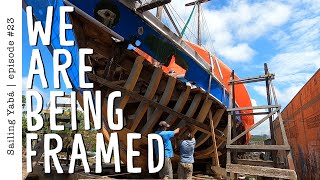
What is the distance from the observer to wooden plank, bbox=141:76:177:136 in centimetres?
667

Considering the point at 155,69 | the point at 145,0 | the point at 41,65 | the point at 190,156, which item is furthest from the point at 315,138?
the point at 41,65

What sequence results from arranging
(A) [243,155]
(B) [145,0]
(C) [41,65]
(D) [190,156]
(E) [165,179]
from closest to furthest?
(C) [41,65]
(E) [165,179]
(D) [190,156]
(B) [145,0]
(A) [243,155]

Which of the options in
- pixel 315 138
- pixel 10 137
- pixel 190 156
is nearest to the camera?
pixel 10 137

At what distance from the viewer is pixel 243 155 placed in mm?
11617

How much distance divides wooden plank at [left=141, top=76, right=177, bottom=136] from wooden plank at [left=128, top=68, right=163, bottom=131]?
24cm

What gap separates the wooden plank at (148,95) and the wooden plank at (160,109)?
24 cm

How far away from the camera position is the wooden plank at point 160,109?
6.67 m

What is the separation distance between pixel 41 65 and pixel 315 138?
20.3 feet

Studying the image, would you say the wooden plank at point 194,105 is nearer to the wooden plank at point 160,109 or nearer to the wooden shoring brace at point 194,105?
the wooden shoring brace at point 194,105

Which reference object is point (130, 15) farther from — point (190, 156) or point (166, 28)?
point (190, 156)

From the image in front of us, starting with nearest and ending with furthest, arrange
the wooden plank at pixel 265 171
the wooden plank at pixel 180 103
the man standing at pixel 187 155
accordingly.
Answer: the wooden plank at pixel 265 171 < the man standing at pixel 187 155 < the wooden plank at pixel 180 103

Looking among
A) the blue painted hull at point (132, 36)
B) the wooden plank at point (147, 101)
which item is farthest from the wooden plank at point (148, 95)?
the blue painted hull at point (132, 36)

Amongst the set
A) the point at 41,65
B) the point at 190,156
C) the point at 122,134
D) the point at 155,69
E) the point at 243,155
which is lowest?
the point at 243,155

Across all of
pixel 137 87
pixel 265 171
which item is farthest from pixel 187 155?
pixel 137 87
